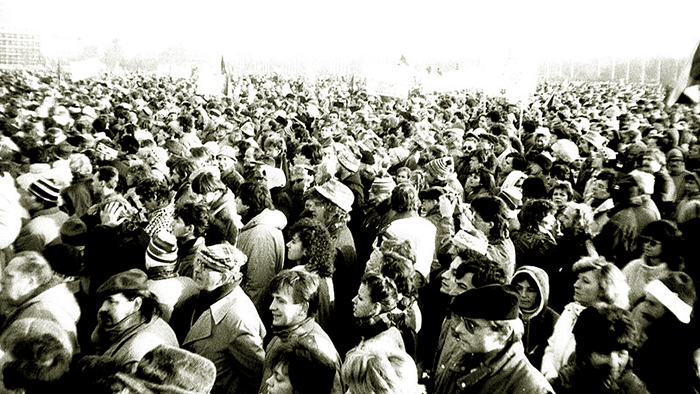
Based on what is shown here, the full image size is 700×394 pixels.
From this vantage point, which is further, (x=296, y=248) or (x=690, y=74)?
(x=296, y=248)

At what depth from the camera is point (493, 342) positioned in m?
2.80

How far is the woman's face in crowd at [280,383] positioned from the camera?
2.61 m

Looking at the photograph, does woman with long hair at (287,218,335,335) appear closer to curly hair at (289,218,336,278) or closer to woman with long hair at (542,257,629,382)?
curly hair at (289,218,336,278)

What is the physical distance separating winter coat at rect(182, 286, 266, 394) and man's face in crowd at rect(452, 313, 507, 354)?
1.19 metres

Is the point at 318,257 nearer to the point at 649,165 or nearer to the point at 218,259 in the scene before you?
the point at 218,259

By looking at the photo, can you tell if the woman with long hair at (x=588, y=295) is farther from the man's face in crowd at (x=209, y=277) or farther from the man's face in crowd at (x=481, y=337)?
the man's face in crowd at (x=209, y=277)

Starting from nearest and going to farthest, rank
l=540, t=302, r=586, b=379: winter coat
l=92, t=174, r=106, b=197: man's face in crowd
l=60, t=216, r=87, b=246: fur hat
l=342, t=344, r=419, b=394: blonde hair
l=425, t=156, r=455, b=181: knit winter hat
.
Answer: l=342, t=344, r=419, b=394: blonde hair < l=540, t=302, r=586, b=379: winter coat < l=60, t=216, r=87, b=246: fur hat < l=92, t=174, r=106, b=197: man's face in crowd < l=425, t=156, r=455, b=181: knit winter hat

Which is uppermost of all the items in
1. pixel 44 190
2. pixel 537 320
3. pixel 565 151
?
pixel 44 190

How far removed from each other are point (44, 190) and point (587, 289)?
14.3 ft

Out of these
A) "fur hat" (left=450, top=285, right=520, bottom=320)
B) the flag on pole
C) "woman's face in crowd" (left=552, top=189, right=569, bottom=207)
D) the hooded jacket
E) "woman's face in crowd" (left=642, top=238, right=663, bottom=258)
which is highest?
the flag on pole

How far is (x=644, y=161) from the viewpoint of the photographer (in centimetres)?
691

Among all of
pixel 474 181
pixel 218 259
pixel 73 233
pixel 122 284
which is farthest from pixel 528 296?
pixel 474 181

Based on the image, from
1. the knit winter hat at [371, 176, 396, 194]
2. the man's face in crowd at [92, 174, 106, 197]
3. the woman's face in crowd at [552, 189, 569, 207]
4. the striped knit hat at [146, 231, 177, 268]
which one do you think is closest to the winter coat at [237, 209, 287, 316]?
the striped knit hat at [146, 231, 177, 268]

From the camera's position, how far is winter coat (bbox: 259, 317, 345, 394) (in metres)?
2.75
